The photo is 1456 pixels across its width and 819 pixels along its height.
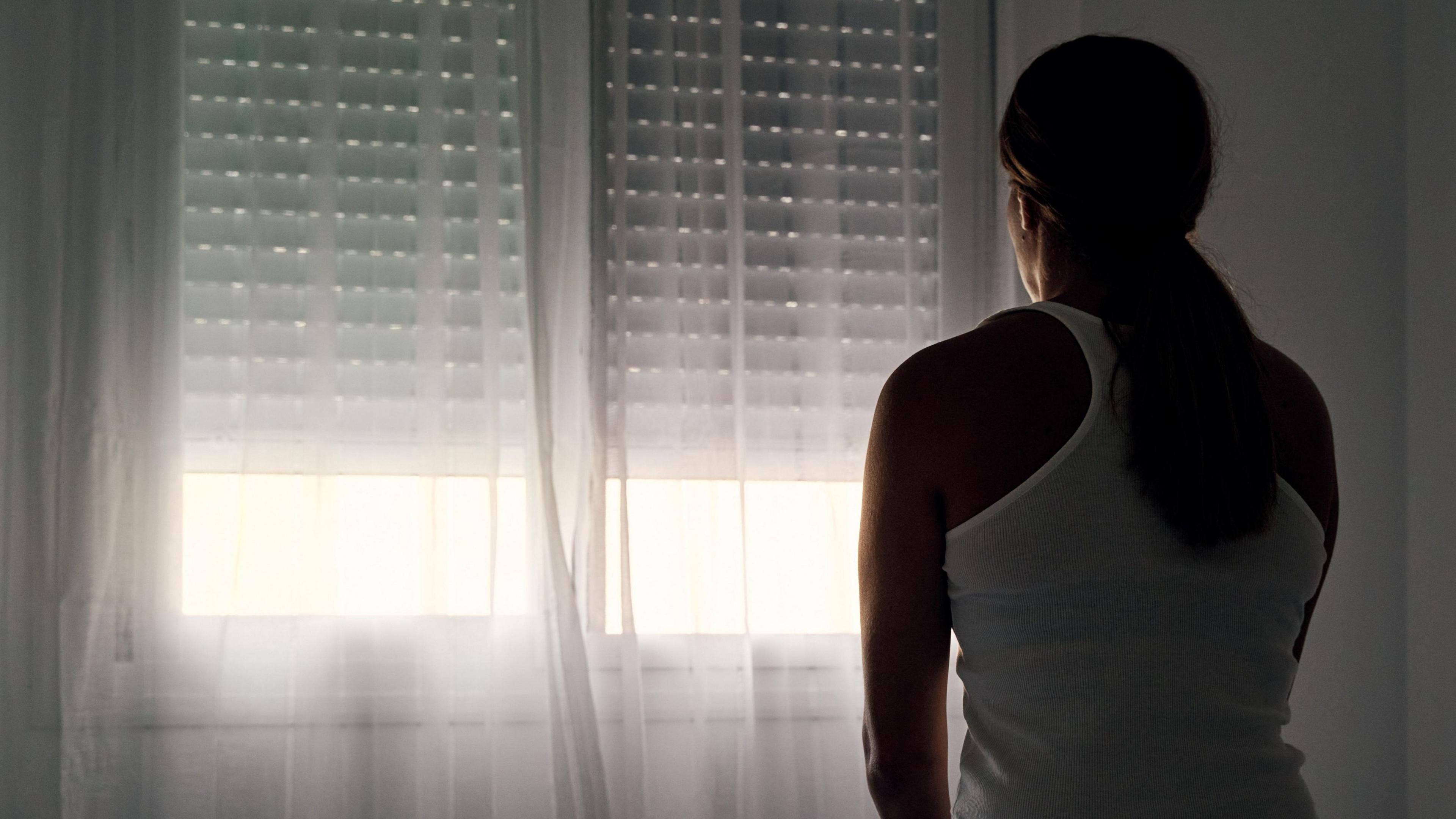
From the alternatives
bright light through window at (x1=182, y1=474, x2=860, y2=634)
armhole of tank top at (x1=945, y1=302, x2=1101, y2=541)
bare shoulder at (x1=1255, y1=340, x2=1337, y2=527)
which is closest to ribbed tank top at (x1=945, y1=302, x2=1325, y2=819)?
armhole of tank top at (x1=945, y1=302, x2=1101, y2=541)

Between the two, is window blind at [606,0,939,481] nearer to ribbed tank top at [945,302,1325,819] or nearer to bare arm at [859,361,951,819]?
bare arm at [859,361,951,819]

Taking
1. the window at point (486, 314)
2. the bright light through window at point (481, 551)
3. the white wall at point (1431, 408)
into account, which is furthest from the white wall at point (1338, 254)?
the bright light through window at point (481, 551)

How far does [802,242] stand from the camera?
1.85 m

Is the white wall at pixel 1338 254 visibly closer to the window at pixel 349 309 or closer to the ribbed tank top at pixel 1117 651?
the window at pixel 349 309

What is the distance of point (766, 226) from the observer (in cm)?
185

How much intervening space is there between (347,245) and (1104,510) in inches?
56.1

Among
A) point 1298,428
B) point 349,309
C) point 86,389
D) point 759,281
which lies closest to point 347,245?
point 349,309

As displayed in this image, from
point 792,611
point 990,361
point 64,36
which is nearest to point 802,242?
point 792,611

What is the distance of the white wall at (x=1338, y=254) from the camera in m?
1.90

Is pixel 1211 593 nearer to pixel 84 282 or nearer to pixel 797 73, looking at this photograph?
pixel 797 73

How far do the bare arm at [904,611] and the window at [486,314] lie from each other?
89 centimetres

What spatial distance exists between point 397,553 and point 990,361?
4.06 feet

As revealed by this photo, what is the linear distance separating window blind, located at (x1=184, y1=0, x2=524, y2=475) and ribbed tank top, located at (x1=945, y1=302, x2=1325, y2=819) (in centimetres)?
114

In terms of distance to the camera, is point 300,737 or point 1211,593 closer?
point 1211,593
